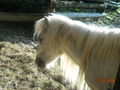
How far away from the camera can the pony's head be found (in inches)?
80.6

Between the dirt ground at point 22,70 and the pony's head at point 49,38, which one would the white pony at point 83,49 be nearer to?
the pony's head at point 49,38

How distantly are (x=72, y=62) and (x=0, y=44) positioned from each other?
7.51 ft

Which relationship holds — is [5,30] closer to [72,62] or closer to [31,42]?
[31,42]

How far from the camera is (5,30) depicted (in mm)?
4824

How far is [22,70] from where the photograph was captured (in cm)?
333

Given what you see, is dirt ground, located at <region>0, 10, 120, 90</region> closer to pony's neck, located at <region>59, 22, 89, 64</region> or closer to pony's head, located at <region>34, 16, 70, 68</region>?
pony's head, located at <region>34, 16, 70, 68</region>

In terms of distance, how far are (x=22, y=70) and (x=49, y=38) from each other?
4.64 feet

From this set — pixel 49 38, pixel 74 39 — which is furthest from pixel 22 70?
pixel 74 39

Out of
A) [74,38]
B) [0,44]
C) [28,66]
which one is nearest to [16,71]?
[28,66]

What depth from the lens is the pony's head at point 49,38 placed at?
2.05 meters

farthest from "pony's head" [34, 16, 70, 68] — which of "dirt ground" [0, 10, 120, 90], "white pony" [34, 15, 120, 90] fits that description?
"dirt ground" [0, 10, 120, 90]

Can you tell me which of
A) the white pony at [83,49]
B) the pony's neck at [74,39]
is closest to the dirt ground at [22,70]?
the white pony at [83,49]

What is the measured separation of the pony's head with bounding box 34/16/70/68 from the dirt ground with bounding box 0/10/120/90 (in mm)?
835

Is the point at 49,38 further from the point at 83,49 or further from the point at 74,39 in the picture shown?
the point at 83,49
